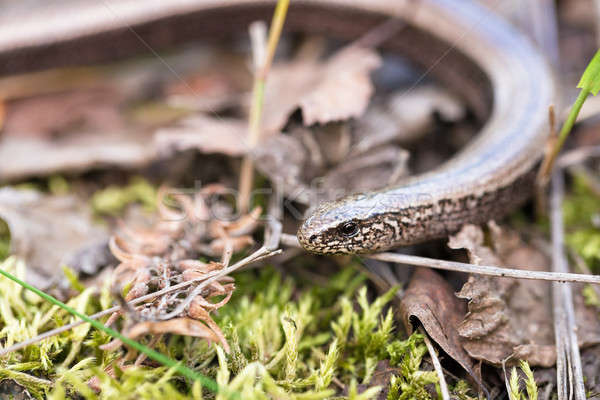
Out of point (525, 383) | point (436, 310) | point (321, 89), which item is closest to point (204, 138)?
point (321, 89)

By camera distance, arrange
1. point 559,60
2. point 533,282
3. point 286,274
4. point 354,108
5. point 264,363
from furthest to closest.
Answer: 1. point 559,60
2. point 354,108
3. point 286,274
4. point 533,282
5. point 264,363

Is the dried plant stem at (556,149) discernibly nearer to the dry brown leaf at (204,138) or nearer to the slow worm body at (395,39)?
the slow worm body at (395,39)

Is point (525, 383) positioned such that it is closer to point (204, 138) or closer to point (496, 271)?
point (496, 271)

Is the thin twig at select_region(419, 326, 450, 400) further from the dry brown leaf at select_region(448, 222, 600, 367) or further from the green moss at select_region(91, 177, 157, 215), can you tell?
the green moss at select_region(91, 177, 157, 215)

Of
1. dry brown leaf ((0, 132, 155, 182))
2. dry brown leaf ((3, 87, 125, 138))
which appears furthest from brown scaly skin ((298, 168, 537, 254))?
dry brown leaf ((3, 87, 125, 138))

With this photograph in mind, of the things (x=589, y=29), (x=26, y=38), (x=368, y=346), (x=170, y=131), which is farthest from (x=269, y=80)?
(x=589, y=29)

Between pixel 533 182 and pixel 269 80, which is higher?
pixel 269 80

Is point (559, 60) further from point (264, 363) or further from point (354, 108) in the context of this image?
point (264, 363)
